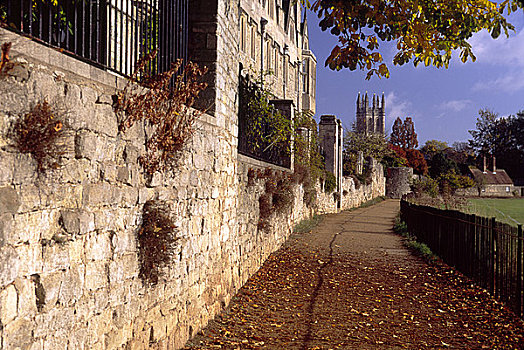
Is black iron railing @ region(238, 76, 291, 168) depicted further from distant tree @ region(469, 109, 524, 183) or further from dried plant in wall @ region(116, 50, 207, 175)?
distant tree @ region(469, 109, 524, 183)

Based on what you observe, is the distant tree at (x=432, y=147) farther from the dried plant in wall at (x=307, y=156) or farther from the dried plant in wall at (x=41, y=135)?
the dried plant in wall at (x=41, y=135)

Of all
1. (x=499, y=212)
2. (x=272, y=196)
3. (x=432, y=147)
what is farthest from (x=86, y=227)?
(x=432, y=147)

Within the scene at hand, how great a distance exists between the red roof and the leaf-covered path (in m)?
54.1

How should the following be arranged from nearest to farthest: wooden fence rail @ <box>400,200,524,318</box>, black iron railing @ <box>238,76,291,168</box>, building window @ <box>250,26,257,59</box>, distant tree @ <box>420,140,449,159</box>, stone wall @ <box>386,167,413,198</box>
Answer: wooden fence rail @ <box>400,200,524,318</box>, black iron railing @ <box>238,76,291,168</box>, building window @ <box>250,26,257,59</box>, stone wall @ <box>386,167,413,198</box>, distant tree @ <box>420,140,449,159</box>

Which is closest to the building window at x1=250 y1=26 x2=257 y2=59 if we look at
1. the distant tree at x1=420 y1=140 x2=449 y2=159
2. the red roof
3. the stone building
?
the stone building

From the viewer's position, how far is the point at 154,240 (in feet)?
13.4

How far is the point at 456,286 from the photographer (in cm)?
794

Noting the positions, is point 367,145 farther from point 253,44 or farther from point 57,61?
point 57,61

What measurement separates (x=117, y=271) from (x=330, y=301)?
405 cm

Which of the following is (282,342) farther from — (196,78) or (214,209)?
(196,78)

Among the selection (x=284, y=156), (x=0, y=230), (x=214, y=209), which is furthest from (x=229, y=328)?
(x=284, y=156)

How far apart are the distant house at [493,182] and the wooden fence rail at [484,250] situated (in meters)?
49.3

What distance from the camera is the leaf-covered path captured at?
17.5ft

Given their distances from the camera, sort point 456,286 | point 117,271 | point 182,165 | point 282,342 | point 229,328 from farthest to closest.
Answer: point 456,286 < point 229,328 < point 282,342 < point 182,165 < point 117,271
